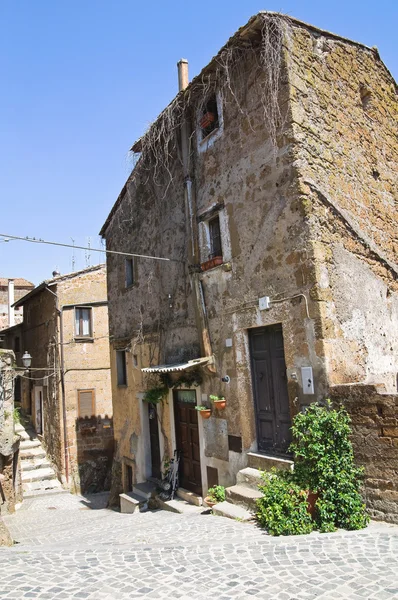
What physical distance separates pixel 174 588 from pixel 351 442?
317 centimetres

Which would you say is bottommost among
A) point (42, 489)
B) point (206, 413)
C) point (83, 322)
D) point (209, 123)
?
point (42, 489)

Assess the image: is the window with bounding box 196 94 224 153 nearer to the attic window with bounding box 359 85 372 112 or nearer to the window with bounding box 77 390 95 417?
the attic window with bounding box 359 85 372 112

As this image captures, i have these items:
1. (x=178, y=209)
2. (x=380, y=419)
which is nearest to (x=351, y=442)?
(x=380, y=419)

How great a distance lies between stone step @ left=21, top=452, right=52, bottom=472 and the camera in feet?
62.6

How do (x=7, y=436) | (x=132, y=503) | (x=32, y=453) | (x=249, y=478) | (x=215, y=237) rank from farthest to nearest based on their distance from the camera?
(x=32, y=453)
(x=7, y=436)
(x=132, y=503)
(x=215, y=237)
(x=249, y=478)

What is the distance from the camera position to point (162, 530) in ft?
24.6

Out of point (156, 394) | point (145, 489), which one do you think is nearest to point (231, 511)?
point (156, 394)

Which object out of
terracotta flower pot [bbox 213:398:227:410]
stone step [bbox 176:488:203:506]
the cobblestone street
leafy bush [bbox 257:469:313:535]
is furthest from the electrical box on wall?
stone step [bbox 176:488:203:506]

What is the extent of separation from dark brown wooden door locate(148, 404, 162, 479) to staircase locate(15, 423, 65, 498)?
7185 mm

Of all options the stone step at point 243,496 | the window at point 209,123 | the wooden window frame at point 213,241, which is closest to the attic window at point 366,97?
the window at point 209,123

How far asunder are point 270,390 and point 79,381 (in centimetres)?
1268

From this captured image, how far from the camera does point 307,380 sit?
7.08m

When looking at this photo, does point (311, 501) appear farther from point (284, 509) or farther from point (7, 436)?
point (7, 436)

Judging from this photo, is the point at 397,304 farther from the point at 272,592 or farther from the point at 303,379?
the point at 272,592
